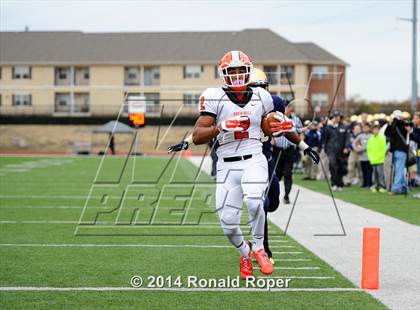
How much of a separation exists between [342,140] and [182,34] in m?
51.1

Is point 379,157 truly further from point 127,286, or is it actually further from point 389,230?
point 127,286

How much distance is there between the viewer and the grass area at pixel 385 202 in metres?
14.5

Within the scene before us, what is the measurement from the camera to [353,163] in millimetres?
23359

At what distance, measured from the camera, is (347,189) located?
21422mm

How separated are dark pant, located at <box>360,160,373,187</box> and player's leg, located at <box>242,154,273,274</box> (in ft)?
47.3

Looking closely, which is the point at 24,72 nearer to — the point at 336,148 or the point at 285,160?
the point at 336,148

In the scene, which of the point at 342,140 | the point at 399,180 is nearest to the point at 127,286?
the point at 399,180

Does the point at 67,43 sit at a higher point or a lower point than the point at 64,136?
higher

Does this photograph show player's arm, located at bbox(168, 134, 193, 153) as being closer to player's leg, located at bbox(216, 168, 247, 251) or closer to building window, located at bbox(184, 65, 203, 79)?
player's leg, located at bbox(216, 168, 247, 251)

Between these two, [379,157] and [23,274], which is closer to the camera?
[23,274]

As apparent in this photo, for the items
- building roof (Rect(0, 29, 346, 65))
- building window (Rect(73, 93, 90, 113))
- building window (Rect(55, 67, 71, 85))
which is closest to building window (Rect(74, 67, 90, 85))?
building window (Rect(55, 67, 71, 85))

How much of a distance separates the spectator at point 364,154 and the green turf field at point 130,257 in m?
5.72

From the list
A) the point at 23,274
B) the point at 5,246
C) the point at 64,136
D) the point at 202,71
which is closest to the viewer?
the point at 23,274

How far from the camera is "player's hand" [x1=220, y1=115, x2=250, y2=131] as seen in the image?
7.49 meters
